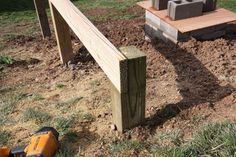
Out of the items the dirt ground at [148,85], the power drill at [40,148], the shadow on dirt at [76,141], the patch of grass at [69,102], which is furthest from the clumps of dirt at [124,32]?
the power drill at [40,148]

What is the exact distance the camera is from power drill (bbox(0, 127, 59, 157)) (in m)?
2.78

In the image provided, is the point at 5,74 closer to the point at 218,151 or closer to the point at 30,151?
the point at 30,151

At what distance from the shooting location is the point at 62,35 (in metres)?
5.40

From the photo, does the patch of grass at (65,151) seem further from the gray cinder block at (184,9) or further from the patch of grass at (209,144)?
the gray cinder block at (184,9)

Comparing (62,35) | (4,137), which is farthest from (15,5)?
(4,137)

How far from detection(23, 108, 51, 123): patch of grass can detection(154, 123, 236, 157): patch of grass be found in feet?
5.16

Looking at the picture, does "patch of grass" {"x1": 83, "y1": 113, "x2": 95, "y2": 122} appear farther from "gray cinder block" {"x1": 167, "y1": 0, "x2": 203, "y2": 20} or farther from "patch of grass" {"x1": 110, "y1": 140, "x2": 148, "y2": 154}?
"gray cinder block" {"x1": 167, "y1": 0, "x2": 203, "y2": 20}

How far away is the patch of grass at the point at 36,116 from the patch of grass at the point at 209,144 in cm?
157

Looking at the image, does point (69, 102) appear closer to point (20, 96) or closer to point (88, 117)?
point (88, 117)

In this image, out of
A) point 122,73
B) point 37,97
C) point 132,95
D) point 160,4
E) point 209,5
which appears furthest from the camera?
point 160,4

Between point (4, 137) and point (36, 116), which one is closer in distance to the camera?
point (4, 137)

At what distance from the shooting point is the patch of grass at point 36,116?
384cm

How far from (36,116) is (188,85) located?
2.01 m

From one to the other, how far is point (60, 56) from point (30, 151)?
9.76 ft
